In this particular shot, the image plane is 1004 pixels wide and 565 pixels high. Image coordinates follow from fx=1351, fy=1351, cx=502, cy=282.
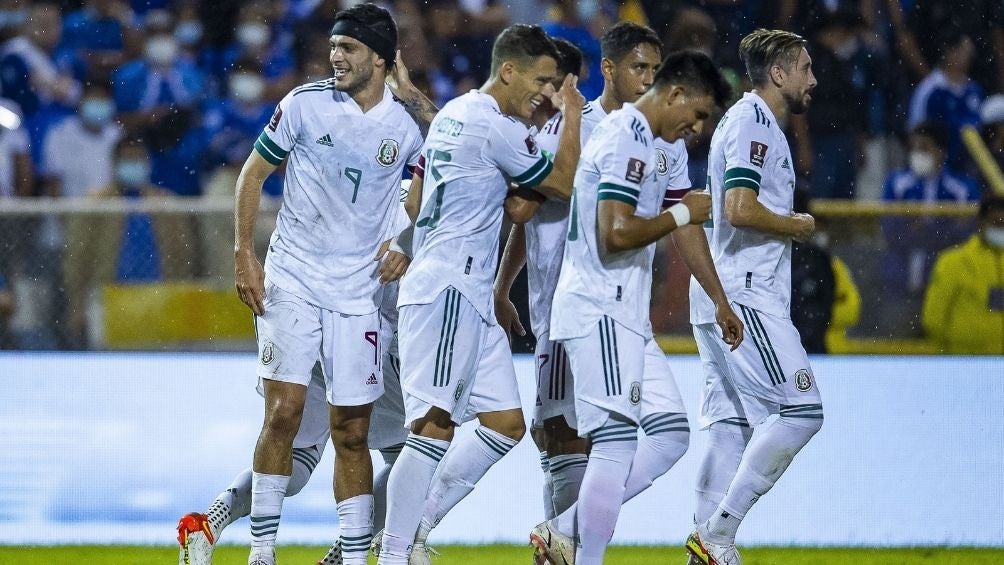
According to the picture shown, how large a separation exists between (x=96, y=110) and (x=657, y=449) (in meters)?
5.02

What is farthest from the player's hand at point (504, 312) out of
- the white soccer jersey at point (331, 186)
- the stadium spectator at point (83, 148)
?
the stadium spectator at point (83, 148)

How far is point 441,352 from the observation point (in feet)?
16.2

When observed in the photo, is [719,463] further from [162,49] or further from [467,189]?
[162,49]

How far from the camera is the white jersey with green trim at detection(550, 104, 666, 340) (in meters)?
4.79

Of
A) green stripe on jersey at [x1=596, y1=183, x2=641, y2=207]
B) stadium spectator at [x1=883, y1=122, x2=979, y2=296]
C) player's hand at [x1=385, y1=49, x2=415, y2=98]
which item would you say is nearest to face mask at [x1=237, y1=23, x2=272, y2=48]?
player's hand at [x1=385, y1=49, x2=415, y2=98]

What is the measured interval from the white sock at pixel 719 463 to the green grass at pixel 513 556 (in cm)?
78

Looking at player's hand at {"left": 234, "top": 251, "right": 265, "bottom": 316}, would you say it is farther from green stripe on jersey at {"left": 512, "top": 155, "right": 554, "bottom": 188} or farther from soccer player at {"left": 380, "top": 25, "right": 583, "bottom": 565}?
green stripe on jersey at {"left": 512, "top": 155, "right": 554, "bottom": 188}

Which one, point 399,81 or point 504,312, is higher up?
point 399,81

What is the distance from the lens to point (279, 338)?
5.31 m

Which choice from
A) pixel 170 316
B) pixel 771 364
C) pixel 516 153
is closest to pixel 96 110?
pixel 170 316

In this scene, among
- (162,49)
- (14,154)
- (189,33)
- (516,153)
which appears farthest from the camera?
(162,49)

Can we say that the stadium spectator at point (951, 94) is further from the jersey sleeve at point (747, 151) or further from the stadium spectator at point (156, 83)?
the stadium spectator at point (156, 83)

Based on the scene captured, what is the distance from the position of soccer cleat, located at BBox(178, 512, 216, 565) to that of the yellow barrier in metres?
2.42

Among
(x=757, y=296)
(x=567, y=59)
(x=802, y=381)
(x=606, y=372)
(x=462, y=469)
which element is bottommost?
(x=462, y=469)
